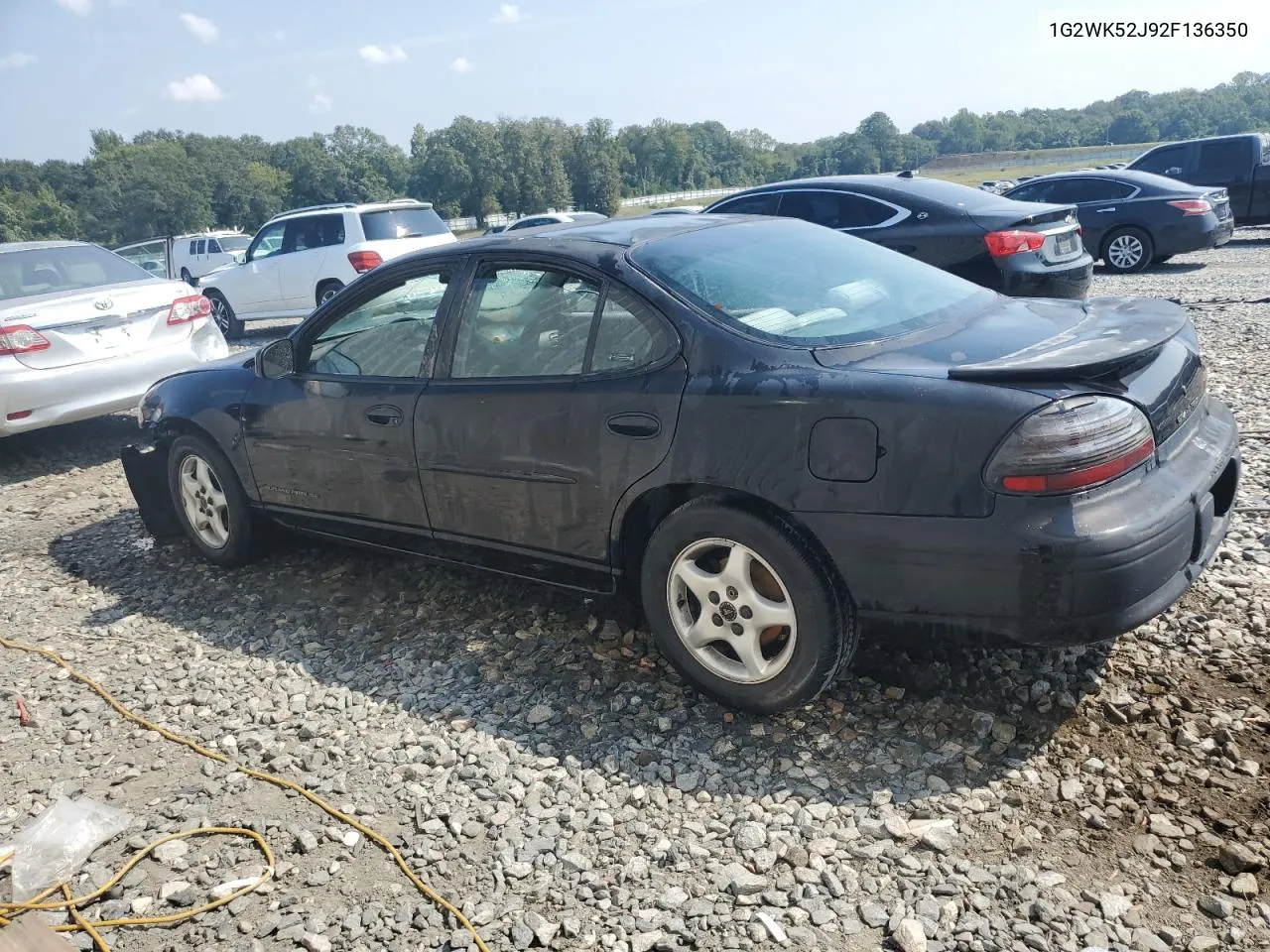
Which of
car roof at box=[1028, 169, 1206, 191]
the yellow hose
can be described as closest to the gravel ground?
the yellow hose

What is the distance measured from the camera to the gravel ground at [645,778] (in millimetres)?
2449

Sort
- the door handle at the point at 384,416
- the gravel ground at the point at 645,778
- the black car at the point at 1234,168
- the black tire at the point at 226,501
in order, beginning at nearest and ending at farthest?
the gravel ground at the point at 645,778 < the door handle at the point at 384,416 < the black tire at the point at 226,501 < the black car at the point at 1234,168

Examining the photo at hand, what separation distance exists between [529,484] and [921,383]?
Result: 145 cm

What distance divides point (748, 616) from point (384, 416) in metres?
1.78

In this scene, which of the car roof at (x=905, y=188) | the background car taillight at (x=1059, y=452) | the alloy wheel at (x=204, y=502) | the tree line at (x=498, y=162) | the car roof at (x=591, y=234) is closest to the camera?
the background car taillight at (x=1059, y=452)

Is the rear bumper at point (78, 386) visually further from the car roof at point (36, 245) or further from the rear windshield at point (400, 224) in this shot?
the rear windshield at point (400, 224)

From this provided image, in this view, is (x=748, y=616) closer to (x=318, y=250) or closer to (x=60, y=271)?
(x=60, y=271)

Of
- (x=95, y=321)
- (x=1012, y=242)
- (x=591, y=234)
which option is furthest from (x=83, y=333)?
(x=1012, y=242)

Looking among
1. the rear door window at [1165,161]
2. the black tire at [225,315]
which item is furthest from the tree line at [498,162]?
the black tire at [225,315]

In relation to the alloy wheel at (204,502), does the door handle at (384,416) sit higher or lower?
higher

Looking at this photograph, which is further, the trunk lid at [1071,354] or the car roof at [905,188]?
the car roof at [905,188]

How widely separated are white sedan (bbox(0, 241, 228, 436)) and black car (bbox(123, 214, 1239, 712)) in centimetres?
345

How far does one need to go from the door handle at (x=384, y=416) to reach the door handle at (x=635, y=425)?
3.59 feet

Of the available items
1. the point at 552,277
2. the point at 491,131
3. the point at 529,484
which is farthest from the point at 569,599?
the point at 491,131
